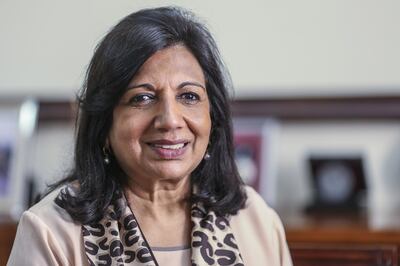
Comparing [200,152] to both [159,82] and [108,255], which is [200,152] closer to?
[159,82]

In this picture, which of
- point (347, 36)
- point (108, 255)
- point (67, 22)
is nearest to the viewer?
point (108, 255)

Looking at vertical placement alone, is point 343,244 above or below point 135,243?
below

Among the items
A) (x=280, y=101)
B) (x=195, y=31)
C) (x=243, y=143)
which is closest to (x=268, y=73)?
(x=280, y=101)

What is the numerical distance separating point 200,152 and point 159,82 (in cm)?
A: 19

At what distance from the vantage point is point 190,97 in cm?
148

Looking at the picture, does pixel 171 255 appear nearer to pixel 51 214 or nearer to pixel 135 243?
pixel 135 243

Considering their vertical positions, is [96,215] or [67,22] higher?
[67,22]

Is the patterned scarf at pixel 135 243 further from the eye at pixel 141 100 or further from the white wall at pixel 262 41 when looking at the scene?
the white wall at pixel 262 41

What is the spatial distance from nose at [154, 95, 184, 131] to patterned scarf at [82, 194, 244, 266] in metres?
0.22

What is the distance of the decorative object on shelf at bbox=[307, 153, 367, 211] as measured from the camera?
8.04ft

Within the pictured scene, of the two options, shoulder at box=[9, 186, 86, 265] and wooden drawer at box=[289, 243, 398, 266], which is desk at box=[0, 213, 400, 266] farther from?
shoulder at box=[9, 186, 86, 265]

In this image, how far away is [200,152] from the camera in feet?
4.95

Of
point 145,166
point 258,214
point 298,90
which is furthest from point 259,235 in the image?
point 298,90

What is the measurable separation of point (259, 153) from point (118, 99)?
1155 mm
